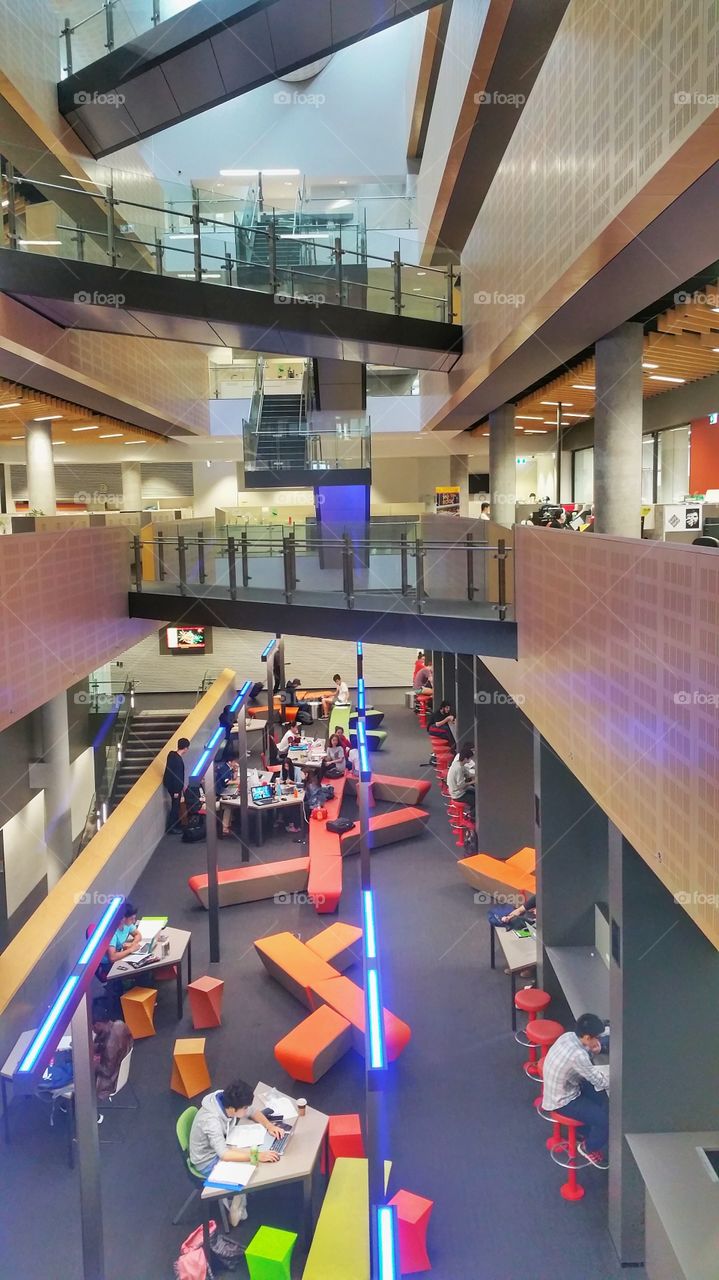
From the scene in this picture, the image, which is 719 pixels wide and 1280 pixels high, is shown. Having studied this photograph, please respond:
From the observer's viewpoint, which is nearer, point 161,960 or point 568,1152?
point 568,1152

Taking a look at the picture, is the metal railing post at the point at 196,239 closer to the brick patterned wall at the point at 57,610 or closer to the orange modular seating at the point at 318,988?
the brick patterned wall at the point at 57,610

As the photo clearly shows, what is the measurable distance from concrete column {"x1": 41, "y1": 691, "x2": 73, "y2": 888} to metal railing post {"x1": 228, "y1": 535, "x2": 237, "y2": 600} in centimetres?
343

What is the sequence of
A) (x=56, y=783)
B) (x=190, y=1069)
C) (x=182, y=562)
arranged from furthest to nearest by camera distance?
(x=56, y=783) → (x=182, y=562) → (x=190, y=1069)

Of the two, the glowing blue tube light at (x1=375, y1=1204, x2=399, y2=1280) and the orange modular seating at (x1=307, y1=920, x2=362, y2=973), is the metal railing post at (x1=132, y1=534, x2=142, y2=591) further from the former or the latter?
the glowing blue tube light at (x1=375, y1=1204, x2=399, y2=1280)

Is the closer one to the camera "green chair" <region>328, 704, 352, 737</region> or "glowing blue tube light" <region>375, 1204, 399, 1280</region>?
"glowing blue tube light" <region>375, 1204, 399, 1280</region>

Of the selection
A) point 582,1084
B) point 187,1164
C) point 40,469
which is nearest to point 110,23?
point 40,469

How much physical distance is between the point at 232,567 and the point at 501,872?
545 centimetres

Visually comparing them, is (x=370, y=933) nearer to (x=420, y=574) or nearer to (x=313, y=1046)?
(x=313, y=1046)

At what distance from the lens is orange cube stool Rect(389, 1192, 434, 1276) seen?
4.95 m

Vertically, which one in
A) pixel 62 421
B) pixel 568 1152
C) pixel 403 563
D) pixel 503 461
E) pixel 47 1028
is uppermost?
pixel 62 421

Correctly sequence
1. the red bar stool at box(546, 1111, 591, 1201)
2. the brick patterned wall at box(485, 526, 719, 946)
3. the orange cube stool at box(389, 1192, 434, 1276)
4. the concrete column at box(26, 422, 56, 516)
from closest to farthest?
the brick patterned wall at box(485, 526, 719, 946) < the orange cube stool at box(389, 1192, 434, 1276) < the red bar stool at box(546, 1111, 591, 1201) < the concrete column at box(26, 422, 56, 516)

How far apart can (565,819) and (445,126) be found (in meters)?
10.1

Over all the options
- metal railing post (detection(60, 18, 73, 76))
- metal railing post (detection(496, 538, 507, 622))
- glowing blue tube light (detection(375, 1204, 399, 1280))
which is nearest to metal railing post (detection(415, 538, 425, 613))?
metal railing post (detection(496, 538, 507, 622))

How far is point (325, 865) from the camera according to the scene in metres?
10.7
